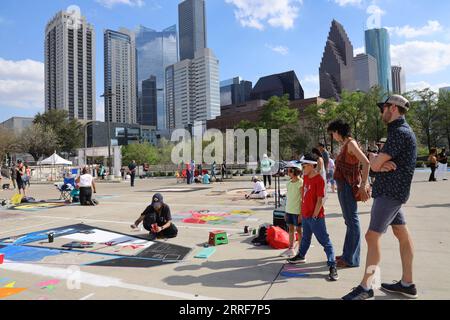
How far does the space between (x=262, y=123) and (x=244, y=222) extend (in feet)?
120

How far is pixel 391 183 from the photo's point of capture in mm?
3309

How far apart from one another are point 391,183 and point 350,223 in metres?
1.20

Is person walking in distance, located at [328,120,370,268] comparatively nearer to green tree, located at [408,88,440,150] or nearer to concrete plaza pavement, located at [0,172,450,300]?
concrete plaza pavement, located at [0,172,450,300]

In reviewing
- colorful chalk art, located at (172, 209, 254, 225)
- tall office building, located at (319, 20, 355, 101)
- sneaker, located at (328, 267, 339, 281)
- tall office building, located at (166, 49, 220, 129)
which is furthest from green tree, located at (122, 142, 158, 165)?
tall office building, located at (319, 20, 355, 101)

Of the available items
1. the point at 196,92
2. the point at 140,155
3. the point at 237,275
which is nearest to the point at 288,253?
the point at 237,275

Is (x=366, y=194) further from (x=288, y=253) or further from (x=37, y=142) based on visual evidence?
(x=37, y=142)

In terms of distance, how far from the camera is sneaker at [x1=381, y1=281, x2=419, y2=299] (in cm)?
343

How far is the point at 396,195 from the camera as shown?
10.8 ft

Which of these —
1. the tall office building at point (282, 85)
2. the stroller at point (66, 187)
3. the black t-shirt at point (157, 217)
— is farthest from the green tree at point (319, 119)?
the tall office building at point (282, 85)

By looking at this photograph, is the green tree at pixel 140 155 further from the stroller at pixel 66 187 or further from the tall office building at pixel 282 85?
the tall office building at pixel 282 85

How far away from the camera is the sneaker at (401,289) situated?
11.2 ft

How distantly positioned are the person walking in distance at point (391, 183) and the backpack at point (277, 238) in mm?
2240

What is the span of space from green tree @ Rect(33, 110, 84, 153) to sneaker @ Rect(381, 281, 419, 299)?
82.2m
